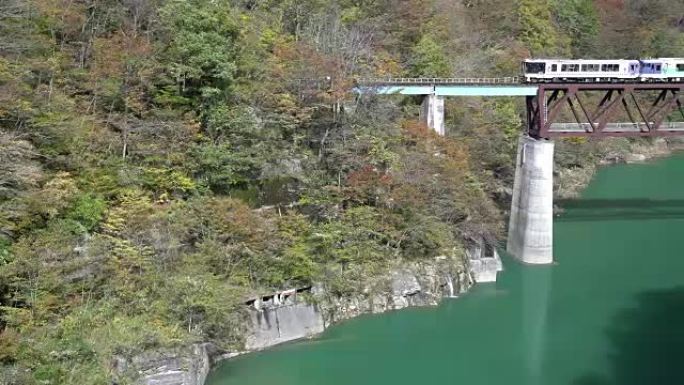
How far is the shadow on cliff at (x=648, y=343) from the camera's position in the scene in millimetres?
19188

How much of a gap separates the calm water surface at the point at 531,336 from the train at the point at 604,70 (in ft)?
27.1

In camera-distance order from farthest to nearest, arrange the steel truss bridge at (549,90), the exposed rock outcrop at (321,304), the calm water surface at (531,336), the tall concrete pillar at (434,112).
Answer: the tall concrete pillar at (434,112) → the steel truss bridge at (549,90) → the calm water surface at (531,336) → the exposed rock outcrop at (321,304)

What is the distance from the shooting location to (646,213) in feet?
125

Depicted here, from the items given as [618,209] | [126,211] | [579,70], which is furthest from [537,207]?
[126,211]

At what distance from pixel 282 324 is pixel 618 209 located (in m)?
25.9

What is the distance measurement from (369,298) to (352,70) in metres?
11.4

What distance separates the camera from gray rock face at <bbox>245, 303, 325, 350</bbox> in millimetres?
20031

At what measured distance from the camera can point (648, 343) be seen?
21.5 metres

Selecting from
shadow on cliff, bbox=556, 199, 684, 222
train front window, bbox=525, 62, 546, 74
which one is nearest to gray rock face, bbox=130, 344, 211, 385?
train front window, bbox=525, 62, 546, 74

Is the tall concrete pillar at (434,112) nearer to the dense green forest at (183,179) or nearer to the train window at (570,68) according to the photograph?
the dense green forest at (183,179)

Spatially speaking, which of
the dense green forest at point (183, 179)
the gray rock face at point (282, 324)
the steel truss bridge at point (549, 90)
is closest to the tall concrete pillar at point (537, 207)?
the steel truss bridge at point (549, 90)

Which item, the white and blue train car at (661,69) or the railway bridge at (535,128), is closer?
the railway bridge at (535,128)

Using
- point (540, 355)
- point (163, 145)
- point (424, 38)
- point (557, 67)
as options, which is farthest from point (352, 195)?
point (424, 38)

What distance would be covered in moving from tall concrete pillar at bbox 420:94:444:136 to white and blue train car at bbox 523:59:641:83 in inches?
171
